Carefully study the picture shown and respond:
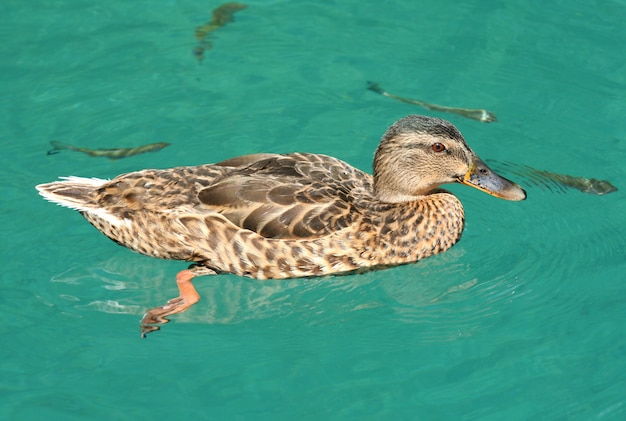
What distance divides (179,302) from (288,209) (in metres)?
1.06

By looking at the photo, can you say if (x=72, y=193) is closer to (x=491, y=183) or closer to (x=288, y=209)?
(x=288, y=209)

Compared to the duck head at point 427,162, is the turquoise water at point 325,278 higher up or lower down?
lower down

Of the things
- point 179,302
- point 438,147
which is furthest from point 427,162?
point 179,302

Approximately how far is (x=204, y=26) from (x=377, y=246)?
3.99m

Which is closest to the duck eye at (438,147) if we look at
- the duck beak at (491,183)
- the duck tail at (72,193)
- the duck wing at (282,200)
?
the duck beak at (491,183)

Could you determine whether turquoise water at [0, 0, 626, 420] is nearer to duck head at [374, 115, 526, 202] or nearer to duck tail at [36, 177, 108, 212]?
duck tail at [36, 177, 108, 212]

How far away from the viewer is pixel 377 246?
7453 millimetres

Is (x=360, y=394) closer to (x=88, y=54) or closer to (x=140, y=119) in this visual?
(x=140, y=119)

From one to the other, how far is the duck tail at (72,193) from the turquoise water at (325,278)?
0.35 metres

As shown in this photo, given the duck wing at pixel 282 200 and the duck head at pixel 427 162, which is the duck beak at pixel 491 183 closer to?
the duck head at pixel 427 162

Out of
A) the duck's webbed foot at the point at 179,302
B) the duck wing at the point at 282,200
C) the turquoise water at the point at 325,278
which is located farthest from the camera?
the duck wing at the point at 282,200

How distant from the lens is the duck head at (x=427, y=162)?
24.2 feet

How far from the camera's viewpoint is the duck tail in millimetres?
7465

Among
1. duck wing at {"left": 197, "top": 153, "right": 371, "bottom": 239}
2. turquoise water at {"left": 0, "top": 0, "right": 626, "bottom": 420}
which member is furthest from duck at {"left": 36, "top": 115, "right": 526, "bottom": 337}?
turquoise water at {"left": 0, "top": 0, "right": 626, "bottom": 420}
